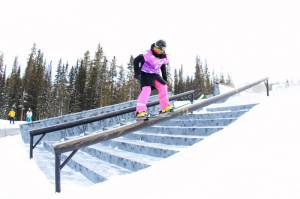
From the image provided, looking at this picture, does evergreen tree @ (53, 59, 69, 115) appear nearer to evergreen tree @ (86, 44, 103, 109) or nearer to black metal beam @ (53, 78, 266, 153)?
evergreen tree @ (86, 44, 103, 109)

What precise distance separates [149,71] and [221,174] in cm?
249

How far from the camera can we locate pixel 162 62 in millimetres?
5141

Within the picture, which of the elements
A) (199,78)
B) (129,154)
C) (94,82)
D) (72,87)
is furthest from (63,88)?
(129,154)

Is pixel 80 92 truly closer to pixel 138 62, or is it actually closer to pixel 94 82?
pixel 94 82

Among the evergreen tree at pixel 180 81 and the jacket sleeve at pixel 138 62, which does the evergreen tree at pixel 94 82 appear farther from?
the jacket sleeve at pixel 138 62

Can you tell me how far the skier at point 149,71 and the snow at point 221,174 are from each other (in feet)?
4.32

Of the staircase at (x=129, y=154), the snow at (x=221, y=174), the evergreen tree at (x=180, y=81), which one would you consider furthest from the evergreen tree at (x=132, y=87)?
the snow at (x=221, y=174)

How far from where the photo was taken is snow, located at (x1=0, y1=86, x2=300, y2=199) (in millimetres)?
2998

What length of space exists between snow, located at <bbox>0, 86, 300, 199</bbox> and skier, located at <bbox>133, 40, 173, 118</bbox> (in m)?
1.32

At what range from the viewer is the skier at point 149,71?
16.3 ft

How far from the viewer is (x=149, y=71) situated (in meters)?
5.07

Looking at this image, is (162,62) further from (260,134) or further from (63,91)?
(63,91)

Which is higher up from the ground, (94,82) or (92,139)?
(94,82)

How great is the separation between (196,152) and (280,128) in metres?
1.62
